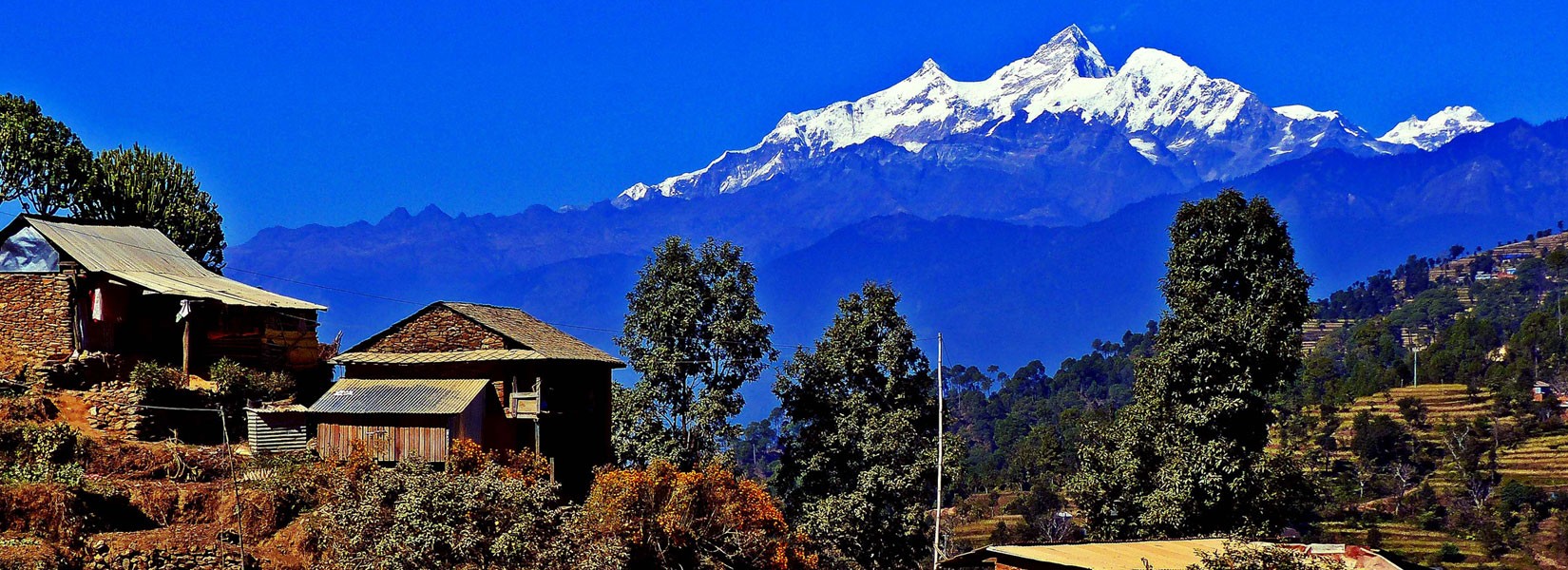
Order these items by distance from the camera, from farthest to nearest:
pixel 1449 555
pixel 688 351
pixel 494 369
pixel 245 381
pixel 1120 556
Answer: pixel 1449 555
pixel 688 351
pixel 494 369
pixel 245 381
pixel 1120 556

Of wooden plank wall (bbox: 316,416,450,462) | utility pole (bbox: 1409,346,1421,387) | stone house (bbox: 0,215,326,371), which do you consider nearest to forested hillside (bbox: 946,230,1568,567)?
utility pole (bbox: 1409,346,1421,387)

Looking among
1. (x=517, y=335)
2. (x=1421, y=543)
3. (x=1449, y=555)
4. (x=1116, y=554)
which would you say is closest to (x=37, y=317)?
(x=517, y=335)

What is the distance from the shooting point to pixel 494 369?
36688 millimetres

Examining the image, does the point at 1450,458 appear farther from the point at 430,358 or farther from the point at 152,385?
the point at 152,385

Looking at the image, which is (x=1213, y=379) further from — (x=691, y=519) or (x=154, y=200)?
(x=154, y=200)

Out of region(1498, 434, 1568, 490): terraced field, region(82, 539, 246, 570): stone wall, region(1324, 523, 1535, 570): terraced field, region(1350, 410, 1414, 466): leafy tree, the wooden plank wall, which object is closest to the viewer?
region(82, 539, 246, 570): stone wall

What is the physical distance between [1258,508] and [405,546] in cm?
2052

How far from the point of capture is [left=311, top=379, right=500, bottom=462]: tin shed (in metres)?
34.2

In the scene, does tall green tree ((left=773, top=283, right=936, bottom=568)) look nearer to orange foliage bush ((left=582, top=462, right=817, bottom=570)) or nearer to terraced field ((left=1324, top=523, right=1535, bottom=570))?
orange foliage bush ((left=582, top=462, right=817, bottom=570))

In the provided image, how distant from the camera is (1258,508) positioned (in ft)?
108

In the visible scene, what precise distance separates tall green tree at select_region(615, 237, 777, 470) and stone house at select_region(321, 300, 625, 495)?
7.36ft

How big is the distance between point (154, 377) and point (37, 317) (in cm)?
373

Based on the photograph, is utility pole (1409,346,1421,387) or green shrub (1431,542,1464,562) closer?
green shrub (1431,542,1464,562)

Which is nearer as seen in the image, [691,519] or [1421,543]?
[691,519]
